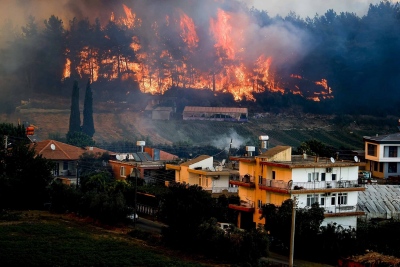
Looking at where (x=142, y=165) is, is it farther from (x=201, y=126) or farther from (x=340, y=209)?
(x=201, y=126)

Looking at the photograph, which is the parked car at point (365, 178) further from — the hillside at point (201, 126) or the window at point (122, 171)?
the hillside at point (201, 126)

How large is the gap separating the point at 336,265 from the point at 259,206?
837 cm

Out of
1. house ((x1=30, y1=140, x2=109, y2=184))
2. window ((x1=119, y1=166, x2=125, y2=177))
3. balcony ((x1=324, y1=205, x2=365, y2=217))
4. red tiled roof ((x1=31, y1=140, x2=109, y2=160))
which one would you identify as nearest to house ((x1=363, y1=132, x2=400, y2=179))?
balcony ((x1=324, y1=205, x2=365, y2=217))

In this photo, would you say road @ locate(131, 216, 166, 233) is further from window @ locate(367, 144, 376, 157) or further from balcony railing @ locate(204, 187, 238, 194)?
window @ locate(367, 144, 376, 157)

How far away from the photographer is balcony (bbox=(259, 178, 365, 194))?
154ft

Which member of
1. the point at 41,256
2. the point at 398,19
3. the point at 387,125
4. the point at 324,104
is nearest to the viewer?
the point at 41,256

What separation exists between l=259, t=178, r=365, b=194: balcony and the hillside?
133ft

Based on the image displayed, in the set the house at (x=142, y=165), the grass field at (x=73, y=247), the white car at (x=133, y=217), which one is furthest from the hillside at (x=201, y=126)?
the grass field at (x=73, y=247)

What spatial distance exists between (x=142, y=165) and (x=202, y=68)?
5482cm

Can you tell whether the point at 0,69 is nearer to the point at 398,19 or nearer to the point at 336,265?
the point at 398,19

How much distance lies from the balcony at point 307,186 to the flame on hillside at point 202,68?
216ft

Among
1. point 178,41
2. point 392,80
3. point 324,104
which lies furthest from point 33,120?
point 392,80

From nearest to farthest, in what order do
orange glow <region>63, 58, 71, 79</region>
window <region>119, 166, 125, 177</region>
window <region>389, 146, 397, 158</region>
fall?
window <region>389, 146, 397, 158</region>
window <region>119, 166, 125, 177</region>
orange glow <region>63, 58, 71, 79</region>

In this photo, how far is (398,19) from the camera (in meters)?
126
